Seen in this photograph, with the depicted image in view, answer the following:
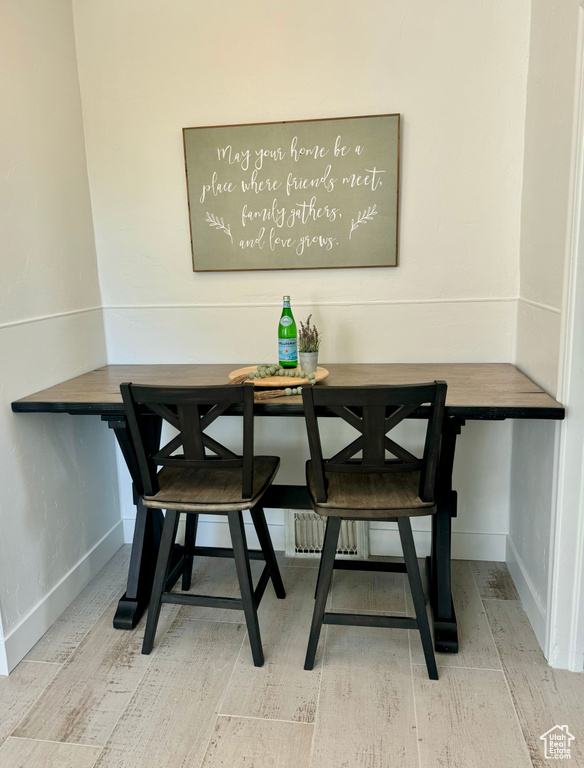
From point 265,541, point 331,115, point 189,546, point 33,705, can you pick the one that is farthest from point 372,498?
point 331,115

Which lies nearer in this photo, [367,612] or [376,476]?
[376,476]

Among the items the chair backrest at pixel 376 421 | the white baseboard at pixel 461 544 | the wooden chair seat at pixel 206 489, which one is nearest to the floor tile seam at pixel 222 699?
the wooden chair seat at pixel 206 489

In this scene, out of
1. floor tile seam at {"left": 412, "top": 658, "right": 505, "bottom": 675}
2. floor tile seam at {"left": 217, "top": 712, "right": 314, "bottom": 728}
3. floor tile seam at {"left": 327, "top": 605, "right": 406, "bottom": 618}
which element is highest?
floor tile seam at {"left": 327, "top": 605, "right": 406, "bottom": 618}

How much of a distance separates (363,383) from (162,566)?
95 cm

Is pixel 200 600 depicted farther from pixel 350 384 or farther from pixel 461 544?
pixel 461 544

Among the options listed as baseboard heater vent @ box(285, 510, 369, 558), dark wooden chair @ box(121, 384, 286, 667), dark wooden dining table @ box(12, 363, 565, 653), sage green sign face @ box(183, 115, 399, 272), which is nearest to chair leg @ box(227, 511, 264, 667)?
dark wooden chair @ box(121, 384, 286, 667)

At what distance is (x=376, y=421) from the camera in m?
1.64

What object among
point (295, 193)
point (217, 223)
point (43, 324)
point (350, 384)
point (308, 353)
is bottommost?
point (350, 384)

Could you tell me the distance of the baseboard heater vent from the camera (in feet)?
8.50

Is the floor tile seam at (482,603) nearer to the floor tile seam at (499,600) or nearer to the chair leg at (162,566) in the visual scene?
the floor tile seam at (499,600)

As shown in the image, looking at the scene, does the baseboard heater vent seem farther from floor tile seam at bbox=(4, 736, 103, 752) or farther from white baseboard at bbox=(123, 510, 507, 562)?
floor tile seam at bbox=(4, 736, 103, 752)

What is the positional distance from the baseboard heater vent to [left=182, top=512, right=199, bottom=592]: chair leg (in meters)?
0.45

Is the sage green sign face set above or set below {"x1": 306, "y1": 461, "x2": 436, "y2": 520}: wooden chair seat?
above

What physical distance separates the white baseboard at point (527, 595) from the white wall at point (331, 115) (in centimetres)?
12
